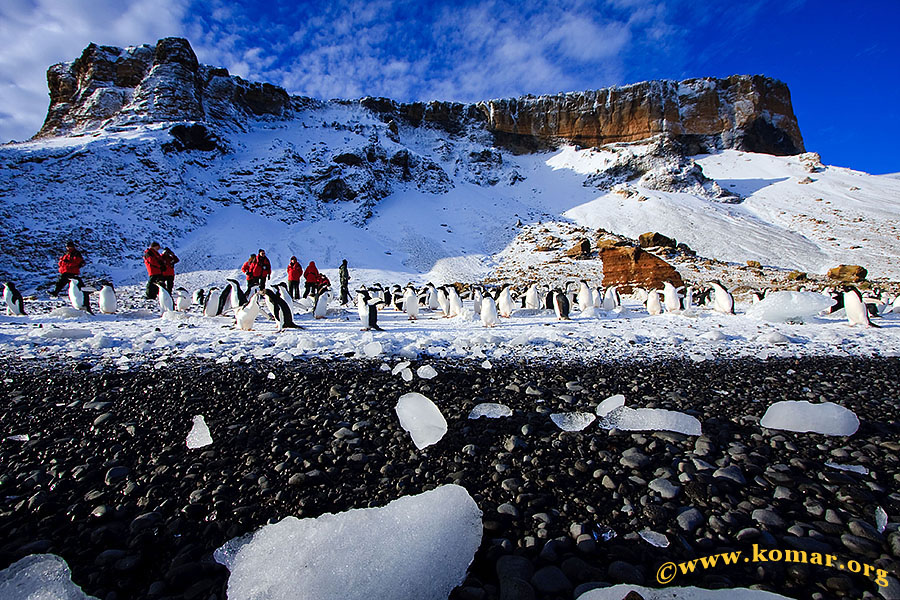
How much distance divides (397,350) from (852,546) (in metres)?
3.63

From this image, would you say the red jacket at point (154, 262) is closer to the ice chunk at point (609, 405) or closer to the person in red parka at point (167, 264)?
the person in red parka at point (167, 264)

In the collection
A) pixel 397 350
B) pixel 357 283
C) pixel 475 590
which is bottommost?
pixel 475 590

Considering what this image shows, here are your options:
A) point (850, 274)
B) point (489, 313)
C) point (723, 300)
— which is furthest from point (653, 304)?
point (850, 274)

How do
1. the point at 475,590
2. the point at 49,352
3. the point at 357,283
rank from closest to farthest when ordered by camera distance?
the point at 475,590 < the point at 49,352 < the point at 357,283

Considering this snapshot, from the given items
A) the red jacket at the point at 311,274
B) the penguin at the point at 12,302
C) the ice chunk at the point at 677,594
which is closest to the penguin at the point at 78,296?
the penguin at the point at 12,302

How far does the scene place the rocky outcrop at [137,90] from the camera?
27750 mm

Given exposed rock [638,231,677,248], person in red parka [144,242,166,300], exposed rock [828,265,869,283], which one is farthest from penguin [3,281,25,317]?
exposed rock [828,265,869,283]

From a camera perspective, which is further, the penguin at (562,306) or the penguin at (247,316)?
the penguin at (562,306)

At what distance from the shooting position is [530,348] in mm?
4473

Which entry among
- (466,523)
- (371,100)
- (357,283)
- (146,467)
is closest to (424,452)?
(466,523)

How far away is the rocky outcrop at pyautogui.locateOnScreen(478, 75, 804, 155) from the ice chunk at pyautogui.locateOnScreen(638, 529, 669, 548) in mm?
47751

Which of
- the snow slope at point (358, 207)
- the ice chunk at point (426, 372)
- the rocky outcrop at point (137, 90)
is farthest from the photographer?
the rocky outcrop at point (137, 90)

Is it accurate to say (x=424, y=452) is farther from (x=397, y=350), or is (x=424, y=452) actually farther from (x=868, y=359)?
(x=868, y=359)

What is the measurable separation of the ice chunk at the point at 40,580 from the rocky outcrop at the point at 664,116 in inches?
1896
